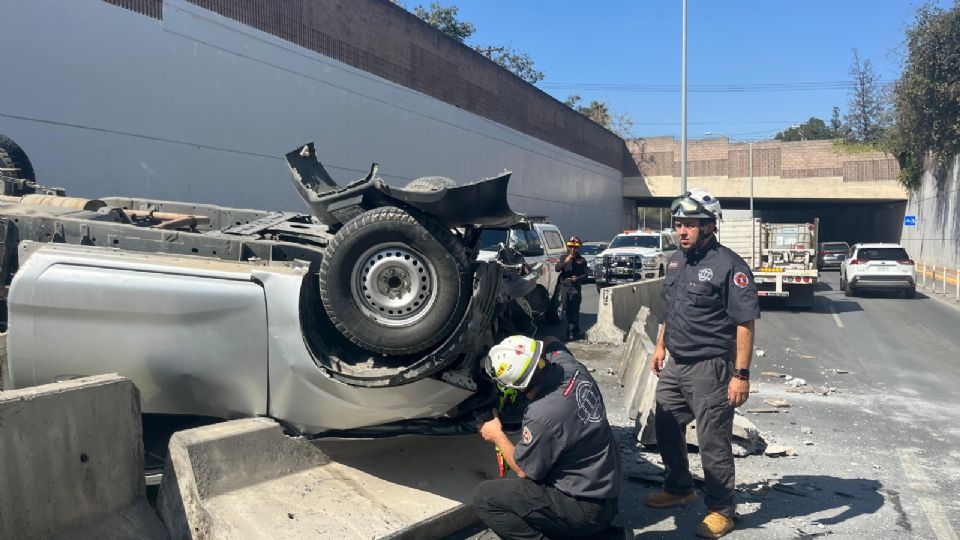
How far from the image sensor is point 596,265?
63.7ft

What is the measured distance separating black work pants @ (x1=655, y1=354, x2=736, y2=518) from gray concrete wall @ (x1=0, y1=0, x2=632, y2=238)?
1076 cm

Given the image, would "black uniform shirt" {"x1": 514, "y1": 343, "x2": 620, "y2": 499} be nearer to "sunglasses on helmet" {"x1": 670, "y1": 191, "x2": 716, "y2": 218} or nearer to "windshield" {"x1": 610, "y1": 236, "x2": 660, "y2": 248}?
"sunglasses on helmet" {"x1": 670, "y1": 191, "x2": 716, "y2": 218}

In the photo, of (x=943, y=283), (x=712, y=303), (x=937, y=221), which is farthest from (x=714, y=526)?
(x=937, y=221)

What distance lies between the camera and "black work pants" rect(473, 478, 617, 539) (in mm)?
3379

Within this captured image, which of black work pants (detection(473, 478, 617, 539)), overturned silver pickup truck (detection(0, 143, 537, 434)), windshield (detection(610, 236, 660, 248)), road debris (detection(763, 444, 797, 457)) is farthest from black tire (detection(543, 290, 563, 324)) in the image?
windshield (detection(610, 236, 660, 248))

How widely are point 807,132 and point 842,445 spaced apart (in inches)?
4214

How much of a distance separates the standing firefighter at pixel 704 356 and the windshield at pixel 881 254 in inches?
744

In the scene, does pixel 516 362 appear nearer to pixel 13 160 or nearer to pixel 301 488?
pixel 301 488

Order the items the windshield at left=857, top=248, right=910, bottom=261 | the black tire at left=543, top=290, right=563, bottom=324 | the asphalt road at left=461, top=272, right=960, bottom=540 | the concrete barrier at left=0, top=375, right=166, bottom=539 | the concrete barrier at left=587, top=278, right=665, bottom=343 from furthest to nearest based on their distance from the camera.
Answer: the windshield at left=857, top=248, right=910, bottom=261
the black tire at left=543, top=290, right=563, bottom=324
the concrete barrier at left=587, top=278, right=665, bottom=343
the asphalt road at left=461, top=272, right=960, bottom=540
the concrete barrier at left=0, top=375, right=166, bottom=539

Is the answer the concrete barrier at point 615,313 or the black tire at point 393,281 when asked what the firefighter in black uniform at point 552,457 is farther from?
the concrete barrier at point 615,313

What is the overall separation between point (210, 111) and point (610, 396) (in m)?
11.0

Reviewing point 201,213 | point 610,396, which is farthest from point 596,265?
point 201,213

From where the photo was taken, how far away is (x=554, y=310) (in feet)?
40.1

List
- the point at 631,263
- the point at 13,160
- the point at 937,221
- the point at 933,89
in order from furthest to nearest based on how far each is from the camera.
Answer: the point at 937,221
the point at 933,89
the point at 631,263
the point at 13,160
